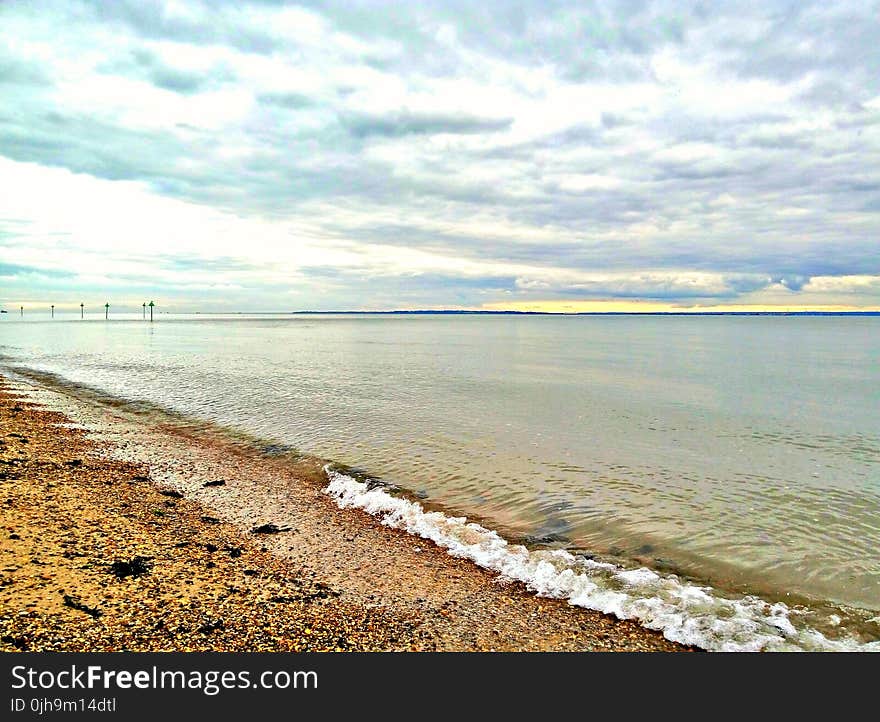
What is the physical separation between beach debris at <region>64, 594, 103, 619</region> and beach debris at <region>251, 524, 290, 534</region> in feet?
14.1

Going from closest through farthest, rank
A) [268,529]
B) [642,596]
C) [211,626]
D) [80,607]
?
[211,626] < [80,607] < [642,596] < [268,529]

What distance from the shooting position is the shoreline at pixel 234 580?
278 inches

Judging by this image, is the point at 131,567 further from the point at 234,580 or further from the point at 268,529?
the point at 268,529

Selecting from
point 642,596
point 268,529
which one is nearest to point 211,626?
point 268,529

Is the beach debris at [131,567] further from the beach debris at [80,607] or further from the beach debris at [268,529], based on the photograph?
the beach debris at [268,529]

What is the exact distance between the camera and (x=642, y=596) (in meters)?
9.41

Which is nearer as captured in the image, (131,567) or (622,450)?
(131,567)

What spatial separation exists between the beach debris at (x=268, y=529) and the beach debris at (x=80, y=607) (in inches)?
169

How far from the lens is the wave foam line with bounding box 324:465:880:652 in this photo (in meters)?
8.20

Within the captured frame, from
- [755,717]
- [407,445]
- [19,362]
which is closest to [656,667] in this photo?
[755,717]

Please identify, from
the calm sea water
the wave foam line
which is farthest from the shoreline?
the calm sea water

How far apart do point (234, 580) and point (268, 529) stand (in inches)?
121

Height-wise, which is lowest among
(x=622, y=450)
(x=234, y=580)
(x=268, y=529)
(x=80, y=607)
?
(x=622, y=450)

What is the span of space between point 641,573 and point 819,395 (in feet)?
113
